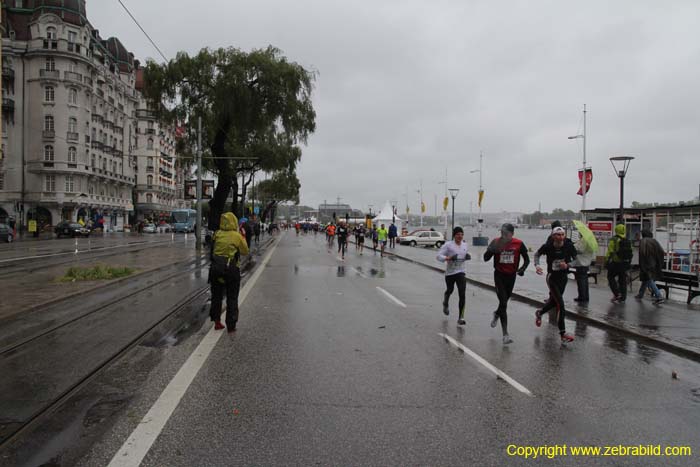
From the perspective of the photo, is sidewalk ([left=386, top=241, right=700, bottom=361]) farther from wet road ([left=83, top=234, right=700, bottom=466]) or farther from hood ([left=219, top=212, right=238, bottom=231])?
hood ([left=219, top=212, right=238, bottom=231])

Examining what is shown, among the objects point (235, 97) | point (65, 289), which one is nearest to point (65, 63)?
point (235, 97)

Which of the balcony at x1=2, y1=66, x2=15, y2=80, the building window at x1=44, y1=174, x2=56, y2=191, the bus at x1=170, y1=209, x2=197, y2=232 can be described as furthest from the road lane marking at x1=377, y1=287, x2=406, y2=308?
the bus at x1=170, y1=209, x2=197, y2=232

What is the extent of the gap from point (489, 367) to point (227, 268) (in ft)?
13.0

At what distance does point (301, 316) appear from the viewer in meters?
8.84

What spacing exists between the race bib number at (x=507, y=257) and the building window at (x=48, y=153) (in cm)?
6040

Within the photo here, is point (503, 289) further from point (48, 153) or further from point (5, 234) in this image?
point (48, 153)

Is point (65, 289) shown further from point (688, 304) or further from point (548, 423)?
point (688, 304)

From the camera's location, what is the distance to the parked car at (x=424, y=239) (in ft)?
140

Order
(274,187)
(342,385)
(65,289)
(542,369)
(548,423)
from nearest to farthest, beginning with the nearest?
(548,423)
(342,385)
(542,369)
(65,289)
(274,187)

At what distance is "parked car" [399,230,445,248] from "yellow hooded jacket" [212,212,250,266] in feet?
117

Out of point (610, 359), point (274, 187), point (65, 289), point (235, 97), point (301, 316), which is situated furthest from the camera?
point (274, 187)

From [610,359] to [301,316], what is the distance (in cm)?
476

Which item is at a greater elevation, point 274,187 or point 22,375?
point 274,187

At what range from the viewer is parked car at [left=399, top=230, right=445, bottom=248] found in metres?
42.8
